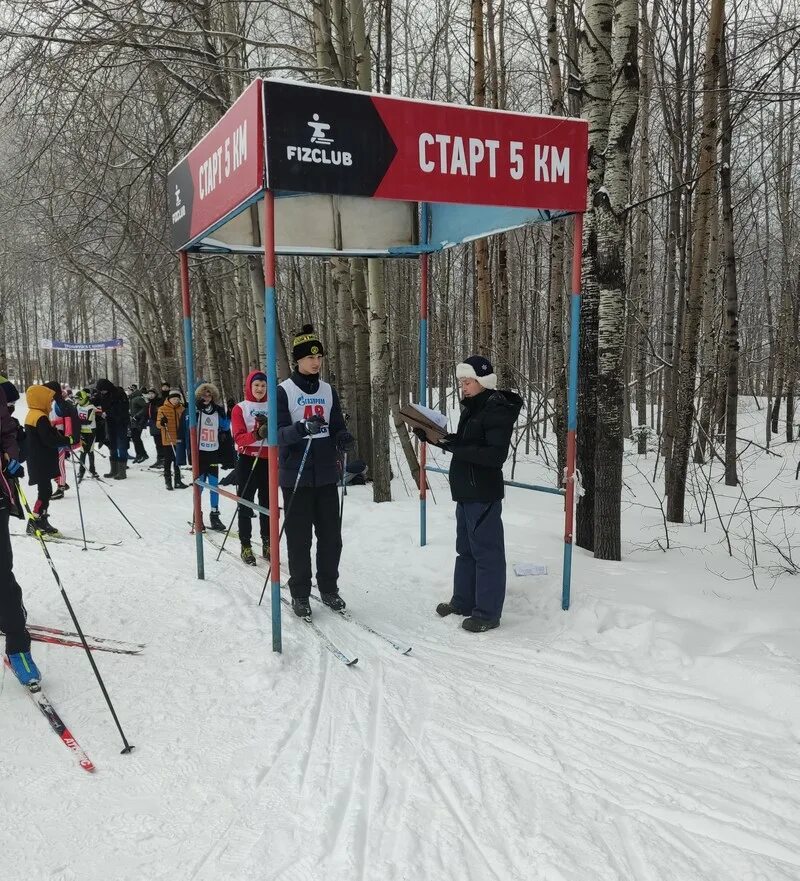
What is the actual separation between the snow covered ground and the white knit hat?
5.48ft

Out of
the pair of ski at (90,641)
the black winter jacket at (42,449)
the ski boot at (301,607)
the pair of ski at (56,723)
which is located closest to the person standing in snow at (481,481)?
the ski boot at (301,607)

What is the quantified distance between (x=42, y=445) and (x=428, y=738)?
272 inches

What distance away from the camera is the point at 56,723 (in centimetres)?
321

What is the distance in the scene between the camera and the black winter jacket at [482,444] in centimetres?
435

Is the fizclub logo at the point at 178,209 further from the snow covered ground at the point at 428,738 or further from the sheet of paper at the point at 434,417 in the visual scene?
the snow covered ground at the point at 428,738

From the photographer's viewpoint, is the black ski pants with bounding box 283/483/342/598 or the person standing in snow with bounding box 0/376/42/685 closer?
the person standing in snow with bounding box 0/376/42/685

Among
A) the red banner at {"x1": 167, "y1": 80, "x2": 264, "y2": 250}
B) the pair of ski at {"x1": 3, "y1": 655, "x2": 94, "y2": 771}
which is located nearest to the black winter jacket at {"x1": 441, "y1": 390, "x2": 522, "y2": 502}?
the red banner at {"x1": 167, "y1": 80, "x2": 264, "y2": 250}

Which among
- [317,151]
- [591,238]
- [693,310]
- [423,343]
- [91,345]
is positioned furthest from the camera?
[91,345]

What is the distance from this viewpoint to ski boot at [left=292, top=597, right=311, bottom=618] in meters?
4.77

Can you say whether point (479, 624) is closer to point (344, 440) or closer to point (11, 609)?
point (344, 440)

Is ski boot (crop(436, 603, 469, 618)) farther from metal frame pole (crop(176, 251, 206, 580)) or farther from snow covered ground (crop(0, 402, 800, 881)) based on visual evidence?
metal frame pole (crop(176, 251, 206, 580))

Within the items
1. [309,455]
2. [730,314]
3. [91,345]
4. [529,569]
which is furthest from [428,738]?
[91,345]

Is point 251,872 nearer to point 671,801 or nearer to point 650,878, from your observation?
point 650,878

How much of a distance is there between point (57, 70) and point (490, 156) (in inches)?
202
